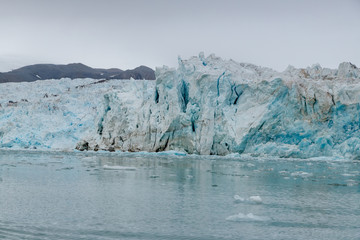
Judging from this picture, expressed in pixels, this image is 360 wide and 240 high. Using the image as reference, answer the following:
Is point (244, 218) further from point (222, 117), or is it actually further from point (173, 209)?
point (222, 117)

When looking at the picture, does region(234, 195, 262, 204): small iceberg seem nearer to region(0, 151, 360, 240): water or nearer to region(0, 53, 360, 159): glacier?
region(0, 151, 360, 240): water

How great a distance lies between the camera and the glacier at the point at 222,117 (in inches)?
842

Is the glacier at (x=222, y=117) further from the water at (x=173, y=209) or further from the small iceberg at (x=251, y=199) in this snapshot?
the small iceberg at (x=251, y=199)

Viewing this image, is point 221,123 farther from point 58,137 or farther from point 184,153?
point 58,137

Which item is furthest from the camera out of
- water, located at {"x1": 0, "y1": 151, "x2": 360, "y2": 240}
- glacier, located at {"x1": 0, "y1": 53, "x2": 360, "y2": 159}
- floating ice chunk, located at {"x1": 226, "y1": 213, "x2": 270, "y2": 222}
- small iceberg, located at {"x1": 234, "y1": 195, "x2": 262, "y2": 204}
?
glacier, located at {"x1": 0, "y1": 53, "x2": 360, "y2": 159}

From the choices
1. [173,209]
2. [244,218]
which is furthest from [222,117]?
[244,218]

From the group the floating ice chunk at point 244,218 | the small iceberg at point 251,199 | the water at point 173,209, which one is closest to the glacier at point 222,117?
the water at point 173,209

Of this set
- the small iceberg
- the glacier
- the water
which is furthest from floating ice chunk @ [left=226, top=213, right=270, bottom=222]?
the glacier

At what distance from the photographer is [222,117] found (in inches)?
901

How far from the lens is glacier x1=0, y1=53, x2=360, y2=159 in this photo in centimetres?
2139

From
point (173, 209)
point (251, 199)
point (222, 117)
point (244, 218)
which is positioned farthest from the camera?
point (222, 117)

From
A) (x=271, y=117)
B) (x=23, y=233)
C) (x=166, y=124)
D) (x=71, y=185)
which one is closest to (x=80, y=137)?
(x=166, y=124)

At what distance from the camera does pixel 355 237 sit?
15.3ft

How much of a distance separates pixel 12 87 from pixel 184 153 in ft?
96.6
